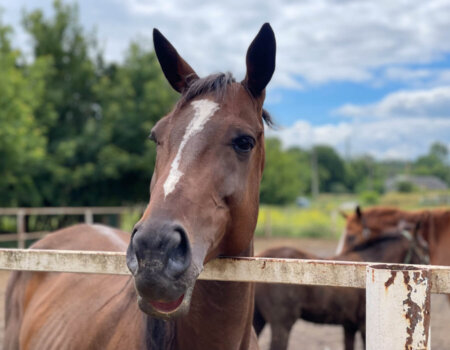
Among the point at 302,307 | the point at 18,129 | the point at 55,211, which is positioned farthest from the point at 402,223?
the point at 18,129

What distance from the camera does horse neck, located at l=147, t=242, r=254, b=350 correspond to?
1.77 m

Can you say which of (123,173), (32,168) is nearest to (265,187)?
(123,173)

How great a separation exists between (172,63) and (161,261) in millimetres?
1069

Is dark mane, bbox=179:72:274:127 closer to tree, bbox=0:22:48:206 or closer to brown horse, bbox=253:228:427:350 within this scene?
brown horse, bbox=253:228:427:350

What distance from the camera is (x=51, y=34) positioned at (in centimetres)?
1653

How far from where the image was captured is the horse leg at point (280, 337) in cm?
448

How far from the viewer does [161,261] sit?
131 cm

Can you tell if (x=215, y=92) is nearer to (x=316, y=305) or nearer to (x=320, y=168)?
(x=316, y=305)

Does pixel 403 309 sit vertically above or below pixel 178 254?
below

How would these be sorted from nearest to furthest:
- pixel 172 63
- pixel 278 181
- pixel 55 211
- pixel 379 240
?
1. pixel 172 63
2. pixel 379 240
3. pixel 55 211
4. pixel 278 181

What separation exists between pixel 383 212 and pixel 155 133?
5519 millimetres

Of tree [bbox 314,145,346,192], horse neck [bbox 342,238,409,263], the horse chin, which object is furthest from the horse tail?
tree [bbox 314,145,346,192]

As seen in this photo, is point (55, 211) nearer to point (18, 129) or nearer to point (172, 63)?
point (18, 129)

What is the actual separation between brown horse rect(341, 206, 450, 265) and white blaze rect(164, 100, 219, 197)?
4448mm
